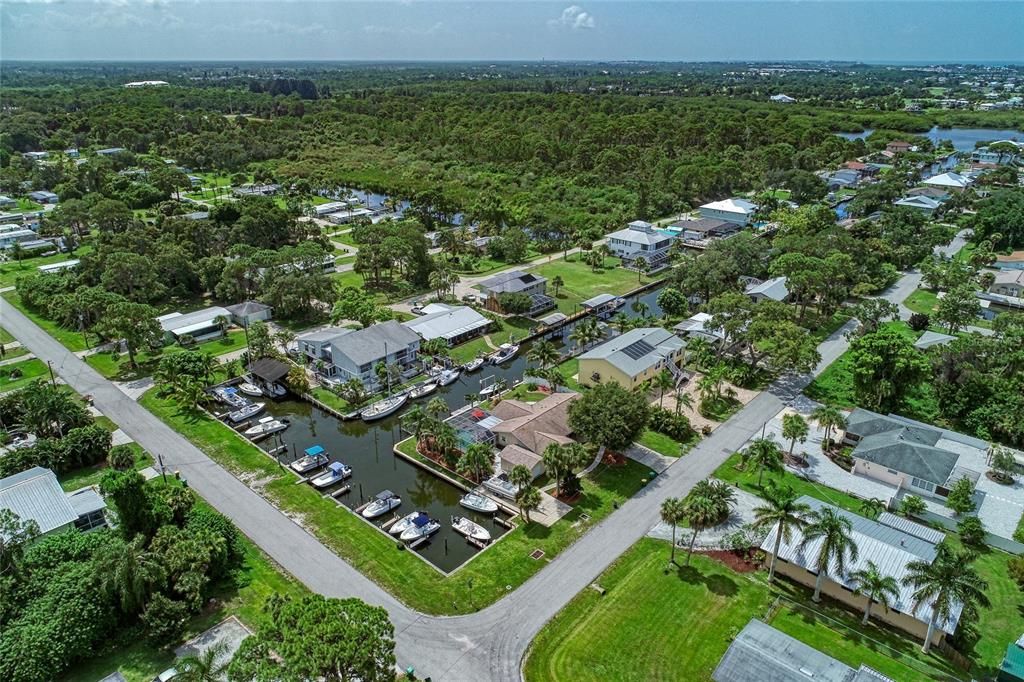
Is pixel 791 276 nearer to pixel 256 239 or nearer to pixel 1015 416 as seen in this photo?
pixel 1015 416

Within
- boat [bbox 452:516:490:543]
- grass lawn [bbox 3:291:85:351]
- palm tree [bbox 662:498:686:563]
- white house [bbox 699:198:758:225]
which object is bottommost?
boat [bbox 452:516:490:543]

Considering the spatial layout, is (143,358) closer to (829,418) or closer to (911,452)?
(829,418)

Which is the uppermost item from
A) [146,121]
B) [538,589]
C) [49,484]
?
[146,121]

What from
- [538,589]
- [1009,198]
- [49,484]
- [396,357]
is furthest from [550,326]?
[1009,198]

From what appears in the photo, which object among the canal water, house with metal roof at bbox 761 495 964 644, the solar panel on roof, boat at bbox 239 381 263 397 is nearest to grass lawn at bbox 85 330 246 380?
boat at bbox 239 381 263 397

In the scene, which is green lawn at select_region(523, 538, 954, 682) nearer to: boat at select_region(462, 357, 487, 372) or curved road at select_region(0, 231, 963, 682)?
curved road at select_region(0, 231, 963, 682)

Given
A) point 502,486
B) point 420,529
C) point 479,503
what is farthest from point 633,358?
point 420,529

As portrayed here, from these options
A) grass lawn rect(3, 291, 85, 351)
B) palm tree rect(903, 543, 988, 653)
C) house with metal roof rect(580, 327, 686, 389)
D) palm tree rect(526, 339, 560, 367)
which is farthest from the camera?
grass lawn rect(3, 291, 85, 351)
